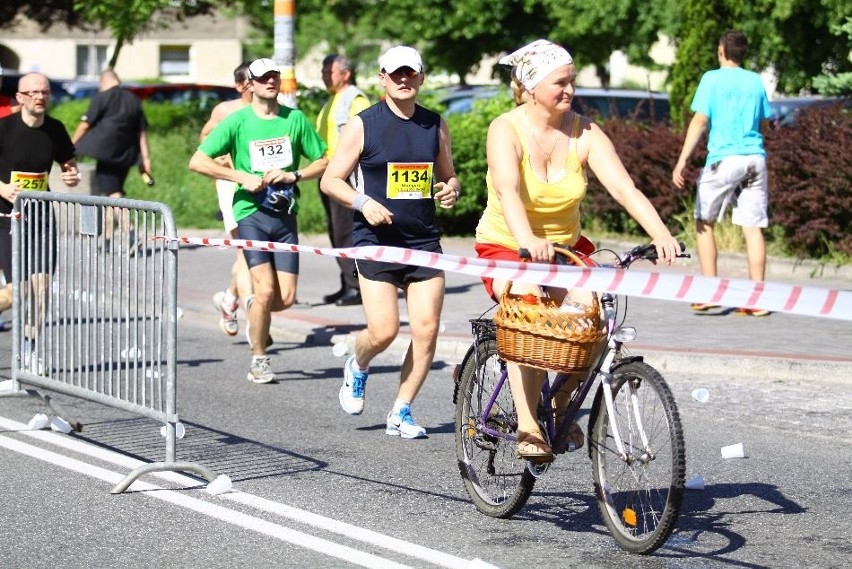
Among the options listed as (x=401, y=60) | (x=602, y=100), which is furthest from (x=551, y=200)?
(x=602, y=100)

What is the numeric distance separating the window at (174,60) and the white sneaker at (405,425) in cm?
7003

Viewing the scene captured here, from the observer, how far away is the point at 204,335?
12.6 meters

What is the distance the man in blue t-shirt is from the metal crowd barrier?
5.30 meters

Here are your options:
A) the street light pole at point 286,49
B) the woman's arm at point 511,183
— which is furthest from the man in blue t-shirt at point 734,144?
the woman's arm at point 511,183

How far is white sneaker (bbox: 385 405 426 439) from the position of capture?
8.36m

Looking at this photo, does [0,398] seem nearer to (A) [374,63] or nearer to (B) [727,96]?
(B) [727,96]

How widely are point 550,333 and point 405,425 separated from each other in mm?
2469

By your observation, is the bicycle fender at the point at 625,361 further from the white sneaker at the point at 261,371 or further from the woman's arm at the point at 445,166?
the white sneaker at the point at 261,371

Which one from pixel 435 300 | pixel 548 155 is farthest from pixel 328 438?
pixel 548 155

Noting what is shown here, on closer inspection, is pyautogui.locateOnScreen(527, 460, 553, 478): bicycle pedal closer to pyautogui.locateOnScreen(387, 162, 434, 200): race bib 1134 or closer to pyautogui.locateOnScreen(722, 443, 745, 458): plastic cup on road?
pyautogui.locateOnScreen(722, 443, 745, 458): plastic cup on road

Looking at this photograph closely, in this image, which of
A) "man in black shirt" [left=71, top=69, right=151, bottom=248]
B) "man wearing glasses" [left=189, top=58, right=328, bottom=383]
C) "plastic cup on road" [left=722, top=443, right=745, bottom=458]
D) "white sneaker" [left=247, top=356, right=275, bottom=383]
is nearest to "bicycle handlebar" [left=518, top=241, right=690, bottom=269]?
"plastic cup on road" [left=722, top=443, right=745, bottom=458]

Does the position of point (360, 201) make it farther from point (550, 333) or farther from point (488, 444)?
point (550, 333)

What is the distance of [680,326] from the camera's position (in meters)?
11.9

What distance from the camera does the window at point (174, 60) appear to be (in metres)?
76.6
